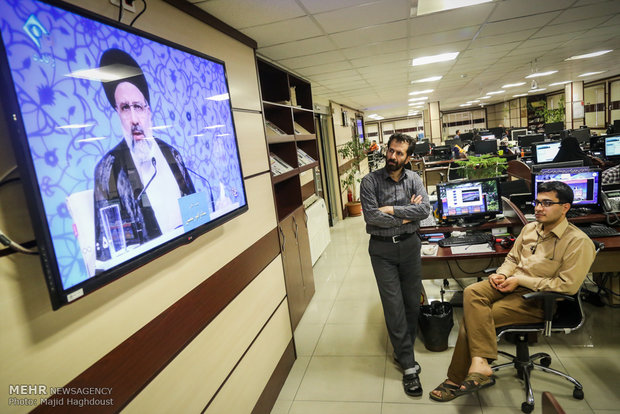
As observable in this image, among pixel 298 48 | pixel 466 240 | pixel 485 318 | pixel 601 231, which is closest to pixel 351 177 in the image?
pixel 298 48

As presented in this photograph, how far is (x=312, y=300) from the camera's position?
4.29 meters

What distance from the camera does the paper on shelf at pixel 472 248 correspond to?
294cm

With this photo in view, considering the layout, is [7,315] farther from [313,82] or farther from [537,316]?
[313,82]

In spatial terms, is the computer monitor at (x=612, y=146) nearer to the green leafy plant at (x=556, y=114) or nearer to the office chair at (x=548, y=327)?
the office chair at (x=548, y=327)

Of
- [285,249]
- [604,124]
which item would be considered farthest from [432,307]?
[604,124]

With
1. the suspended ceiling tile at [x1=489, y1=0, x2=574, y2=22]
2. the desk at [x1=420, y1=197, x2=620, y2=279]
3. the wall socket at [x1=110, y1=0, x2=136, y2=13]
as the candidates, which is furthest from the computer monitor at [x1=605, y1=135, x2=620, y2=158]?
the wall socket at [x1=110, y1=0, x2=136, y2=13]

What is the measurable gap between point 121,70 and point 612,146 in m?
7.48

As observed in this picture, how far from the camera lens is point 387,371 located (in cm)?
284

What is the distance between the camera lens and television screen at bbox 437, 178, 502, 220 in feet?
10.9

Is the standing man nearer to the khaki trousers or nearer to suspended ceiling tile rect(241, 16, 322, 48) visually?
the khaki trousers

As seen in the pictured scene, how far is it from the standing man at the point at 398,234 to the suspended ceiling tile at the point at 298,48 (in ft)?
4.64

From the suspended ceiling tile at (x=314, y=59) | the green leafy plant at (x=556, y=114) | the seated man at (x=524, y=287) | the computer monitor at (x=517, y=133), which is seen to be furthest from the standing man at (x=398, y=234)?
the green leafy plant at (x=556, y=114)

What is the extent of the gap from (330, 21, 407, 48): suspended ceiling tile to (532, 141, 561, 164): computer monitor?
4.56 metres

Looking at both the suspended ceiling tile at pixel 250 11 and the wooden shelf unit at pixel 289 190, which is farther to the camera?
the wooden shelf unit at pixel 289 190
